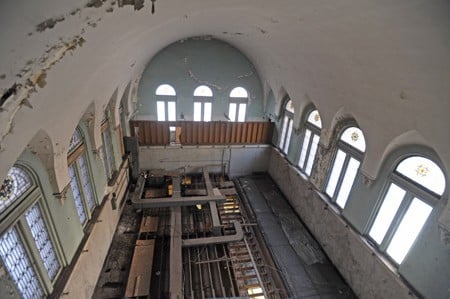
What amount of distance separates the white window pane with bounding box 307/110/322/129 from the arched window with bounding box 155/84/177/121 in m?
5.59

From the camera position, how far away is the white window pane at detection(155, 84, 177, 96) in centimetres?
1061

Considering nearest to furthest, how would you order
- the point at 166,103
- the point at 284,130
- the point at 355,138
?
1. the point at 355,138
2. the point at 284,130
3. the point at 166,103

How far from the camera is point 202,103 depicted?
11.1 metres

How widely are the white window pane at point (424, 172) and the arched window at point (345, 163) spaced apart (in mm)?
1119

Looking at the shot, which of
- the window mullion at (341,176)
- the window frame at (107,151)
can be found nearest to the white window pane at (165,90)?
the window frame at (107,151)

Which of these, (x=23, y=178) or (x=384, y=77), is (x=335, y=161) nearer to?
(x=384, y=77)

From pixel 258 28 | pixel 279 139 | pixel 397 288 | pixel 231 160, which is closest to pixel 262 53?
pixel 258 28

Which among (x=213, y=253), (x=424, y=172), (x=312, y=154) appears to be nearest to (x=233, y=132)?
(x=312, y=154)

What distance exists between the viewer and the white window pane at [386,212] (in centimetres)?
541

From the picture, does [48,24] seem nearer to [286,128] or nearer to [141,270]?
[141,270]

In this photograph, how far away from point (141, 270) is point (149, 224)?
1821mm

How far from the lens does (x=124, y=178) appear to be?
30.1 ft

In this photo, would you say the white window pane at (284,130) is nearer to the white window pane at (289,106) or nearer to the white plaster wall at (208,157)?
the white window pane at (289,106)

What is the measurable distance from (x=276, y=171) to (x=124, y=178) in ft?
20.0
